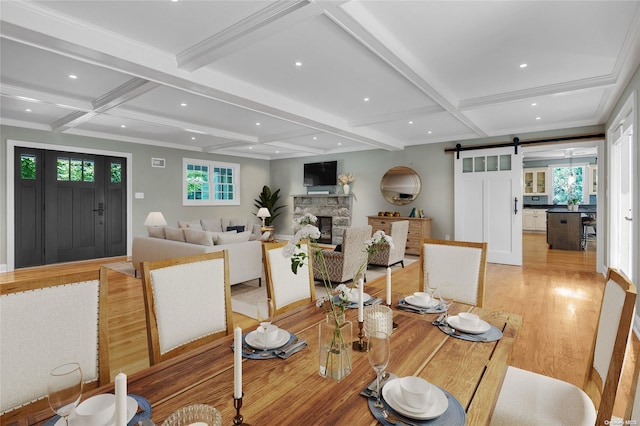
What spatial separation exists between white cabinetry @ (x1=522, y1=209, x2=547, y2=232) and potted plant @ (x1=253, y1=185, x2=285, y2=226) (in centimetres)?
809

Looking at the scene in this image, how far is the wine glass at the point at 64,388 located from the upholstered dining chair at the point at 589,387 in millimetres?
1355

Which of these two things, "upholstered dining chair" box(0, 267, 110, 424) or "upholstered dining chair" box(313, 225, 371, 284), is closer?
"upholstered dining chair" box(0, 267, 110, 424)

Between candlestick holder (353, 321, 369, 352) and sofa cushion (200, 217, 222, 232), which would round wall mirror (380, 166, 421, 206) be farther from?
candlestick holder (353, 321, 369, 352)

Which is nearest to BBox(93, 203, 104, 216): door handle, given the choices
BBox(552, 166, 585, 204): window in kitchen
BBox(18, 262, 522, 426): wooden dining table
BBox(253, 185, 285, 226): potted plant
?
BBox(253, 185, 285, 226): potted plant

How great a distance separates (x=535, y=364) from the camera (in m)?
2.41

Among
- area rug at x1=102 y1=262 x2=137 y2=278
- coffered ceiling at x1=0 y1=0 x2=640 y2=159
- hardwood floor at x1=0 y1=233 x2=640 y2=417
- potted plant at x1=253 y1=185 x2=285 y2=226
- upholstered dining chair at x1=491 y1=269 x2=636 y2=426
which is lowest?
hardwood floor at x1=0 y1=233 x2=640 y2=417

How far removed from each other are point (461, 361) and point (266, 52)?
9.90 feet

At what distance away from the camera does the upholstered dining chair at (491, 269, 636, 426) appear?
0.99 meters

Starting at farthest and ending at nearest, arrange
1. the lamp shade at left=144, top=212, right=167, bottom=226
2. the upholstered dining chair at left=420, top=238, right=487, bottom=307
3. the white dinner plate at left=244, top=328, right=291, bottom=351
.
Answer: the lamp shade at left=144, top=212, right=167, bottom=226 → the upholstered dining chair at left=420, top=238, right=487, bottom=307 → the white dinner plate at left=244, top=328, right=291, bottom=351

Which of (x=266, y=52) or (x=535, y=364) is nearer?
(x=535, y=364)

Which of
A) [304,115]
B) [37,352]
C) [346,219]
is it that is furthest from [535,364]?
[346,219]

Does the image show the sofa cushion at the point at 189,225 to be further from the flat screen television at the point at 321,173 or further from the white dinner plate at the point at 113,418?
the white dinner plate at the point at 113,418

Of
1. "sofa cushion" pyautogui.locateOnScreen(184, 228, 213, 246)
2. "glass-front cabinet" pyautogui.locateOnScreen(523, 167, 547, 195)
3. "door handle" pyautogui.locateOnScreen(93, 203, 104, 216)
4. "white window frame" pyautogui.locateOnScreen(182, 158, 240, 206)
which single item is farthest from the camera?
"glass-front cabinet" pyautogui.locateOnScreen(523, 167, 547, 195)

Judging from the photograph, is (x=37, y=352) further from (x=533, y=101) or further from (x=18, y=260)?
(x=18, y=260)
